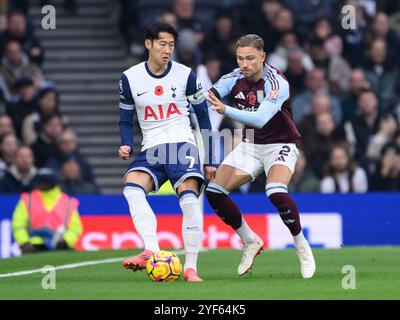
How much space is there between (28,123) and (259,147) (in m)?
8.48

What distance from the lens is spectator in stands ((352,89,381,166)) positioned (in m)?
20.2

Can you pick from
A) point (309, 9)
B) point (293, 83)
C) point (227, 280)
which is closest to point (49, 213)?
point (293, 83)

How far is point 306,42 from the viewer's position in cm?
2127

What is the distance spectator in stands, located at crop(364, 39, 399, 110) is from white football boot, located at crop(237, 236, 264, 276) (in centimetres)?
897

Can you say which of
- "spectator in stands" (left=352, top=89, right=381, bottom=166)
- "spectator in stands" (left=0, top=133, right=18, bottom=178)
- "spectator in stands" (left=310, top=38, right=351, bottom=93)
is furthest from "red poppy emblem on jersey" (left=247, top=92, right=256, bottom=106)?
"spectator in stands" (left=310, top=38, right=351, bottom=93)

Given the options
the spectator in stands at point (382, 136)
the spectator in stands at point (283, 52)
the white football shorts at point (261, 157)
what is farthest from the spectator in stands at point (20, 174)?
the white football shorts at point (261, 157)

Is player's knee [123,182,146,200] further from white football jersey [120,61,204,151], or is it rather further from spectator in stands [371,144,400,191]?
spectator in stands [371,144,400,191]

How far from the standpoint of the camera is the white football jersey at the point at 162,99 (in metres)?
11.9

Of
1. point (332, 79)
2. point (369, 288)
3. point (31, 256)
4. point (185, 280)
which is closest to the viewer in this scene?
point (369, 288)

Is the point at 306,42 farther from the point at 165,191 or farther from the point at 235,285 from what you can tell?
the point at 235,285

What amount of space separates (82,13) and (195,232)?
491 inches

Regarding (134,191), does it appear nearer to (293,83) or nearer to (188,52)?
(188,52)

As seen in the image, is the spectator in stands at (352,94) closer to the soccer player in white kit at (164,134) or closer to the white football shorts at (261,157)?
the white football shorts at (261,157)

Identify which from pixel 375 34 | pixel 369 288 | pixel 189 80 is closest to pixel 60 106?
pixel 375 34
